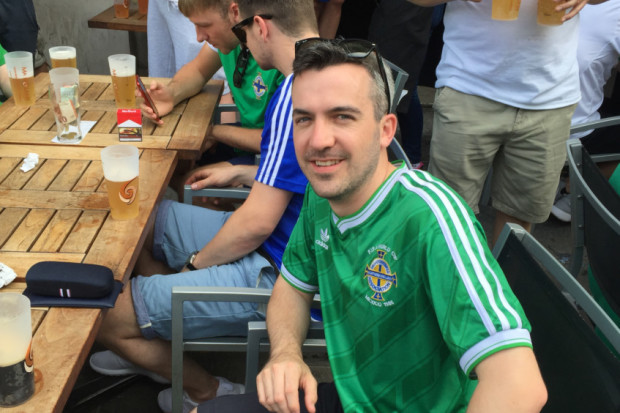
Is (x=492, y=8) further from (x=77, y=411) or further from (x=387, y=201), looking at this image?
(x=77, y=411)

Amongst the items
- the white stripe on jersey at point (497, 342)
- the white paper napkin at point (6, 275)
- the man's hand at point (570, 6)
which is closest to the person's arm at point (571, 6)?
the man's hand at point (570, 6)

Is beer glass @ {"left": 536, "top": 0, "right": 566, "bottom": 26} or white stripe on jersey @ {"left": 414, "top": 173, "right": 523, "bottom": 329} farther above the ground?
beer glass @ {"left": 536, "top": 0, "right": 566, "bottom": 26}

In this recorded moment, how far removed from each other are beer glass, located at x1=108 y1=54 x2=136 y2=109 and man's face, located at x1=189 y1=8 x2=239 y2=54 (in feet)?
1.07

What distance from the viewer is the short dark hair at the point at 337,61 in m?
1.38

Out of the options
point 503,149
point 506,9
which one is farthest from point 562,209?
point 506,9

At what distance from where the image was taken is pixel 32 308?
1.40 metres

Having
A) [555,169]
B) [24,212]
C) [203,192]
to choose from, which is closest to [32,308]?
[24,212]

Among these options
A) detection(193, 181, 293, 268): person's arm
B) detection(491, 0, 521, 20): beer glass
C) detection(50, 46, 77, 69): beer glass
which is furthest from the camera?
detection(50, 46, 77, 69): beer glass

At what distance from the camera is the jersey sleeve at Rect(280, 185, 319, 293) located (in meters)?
1.61

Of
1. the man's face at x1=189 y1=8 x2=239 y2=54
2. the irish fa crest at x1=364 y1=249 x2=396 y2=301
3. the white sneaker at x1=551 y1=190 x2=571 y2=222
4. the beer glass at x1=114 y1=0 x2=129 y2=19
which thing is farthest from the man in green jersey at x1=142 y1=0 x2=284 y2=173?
the white sneaker at x1=551 y1=190 x2=571 y2=222

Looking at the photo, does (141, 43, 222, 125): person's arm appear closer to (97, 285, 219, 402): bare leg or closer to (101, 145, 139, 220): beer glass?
(101, 145, 139, 220): beer glass

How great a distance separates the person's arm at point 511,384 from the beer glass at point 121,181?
1.10 meters

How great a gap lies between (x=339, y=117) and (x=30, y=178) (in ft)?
3.77

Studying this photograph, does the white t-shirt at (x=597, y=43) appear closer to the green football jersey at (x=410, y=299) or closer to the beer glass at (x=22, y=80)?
the green football jersey at (x=410, y=299)
